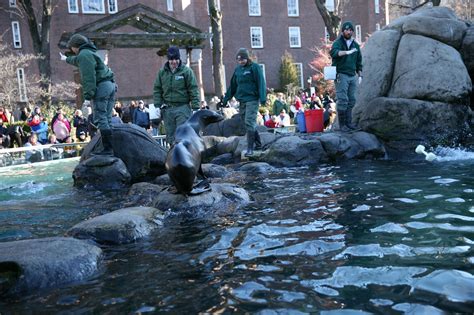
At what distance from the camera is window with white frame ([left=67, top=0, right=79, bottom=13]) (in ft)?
121

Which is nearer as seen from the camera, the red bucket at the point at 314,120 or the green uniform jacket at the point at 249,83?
the green uniform jacket at the point at 249,83

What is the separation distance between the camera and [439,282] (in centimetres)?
311

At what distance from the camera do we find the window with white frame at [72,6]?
3684cm

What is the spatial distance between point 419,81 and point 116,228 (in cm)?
814

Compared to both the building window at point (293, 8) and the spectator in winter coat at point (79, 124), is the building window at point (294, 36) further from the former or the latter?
the spectator in winter coat at point (79, 124)

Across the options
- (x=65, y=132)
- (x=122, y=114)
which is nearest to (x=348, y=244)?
(x=65, y=132)

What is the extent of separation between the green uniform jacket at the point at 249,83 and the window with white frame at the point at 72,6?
30278 millimetres

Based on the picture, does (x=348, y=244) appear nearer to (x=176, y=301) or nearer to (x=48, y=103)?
(x=176, y=301)

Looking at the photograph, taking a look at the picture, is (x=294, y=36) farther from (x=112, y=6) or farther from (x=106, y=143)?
(x=106, y=143)

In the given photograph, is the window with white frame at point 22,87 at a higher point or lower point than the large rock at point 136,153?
higher

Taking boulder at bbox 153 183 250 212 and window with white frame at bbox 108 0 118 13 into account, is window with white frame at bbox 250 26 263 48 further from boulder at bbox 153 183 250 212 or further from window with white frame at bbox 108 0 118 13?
boulder at bbox 153 183 250 212

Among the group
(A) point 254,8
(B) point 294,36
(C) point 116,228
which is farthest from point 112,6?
(C) point 116,228

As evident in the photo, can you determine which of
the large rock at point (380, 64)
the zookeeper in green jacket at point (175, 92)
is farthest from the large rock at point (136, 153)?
the large rock at point (380, 64)

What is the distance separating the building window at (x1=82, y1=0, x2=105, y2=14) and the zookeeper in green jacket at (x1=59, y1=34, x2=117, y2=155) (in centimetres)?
3082
